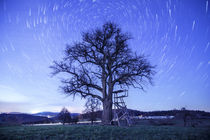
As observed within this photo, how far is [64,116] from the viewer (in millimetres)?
59781

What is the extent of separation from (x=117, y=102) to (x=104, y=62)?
4.99 meters

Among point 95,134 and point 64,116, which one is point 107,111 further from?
point 64,116

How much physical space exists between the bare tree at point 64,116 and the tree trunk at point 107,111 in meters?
49.6

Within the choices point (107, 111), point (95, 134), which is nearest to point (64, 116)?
point (107, 111)

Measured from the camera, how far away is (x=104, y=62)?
50.0ft

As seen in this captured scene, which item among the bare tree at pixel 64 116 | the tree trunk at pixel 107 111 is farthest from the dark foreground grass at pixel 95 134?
the bare tree at pixel 64 116

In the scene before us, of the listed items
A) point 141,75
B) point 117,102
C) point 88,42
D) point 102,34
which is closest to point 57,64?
point 88,42

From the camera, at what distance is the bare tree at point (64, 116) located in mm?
57825

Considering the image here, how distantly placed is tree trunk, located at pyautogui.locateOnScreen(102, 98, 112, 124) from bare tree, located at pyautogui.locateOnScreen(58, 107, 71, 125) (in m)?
49.6

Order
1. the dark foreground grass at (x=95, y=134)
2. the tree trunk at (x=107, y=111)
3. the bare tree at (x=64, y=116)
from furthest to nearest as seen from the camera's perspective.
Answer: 1. the bare tree at (x=64, y=116)
2. the tree trunk at (x=107, y=111)
3. the dark foreground grass at (x=95, y=134)

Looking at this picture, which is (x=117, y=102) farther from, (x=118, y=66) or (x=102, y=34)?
(x=102, y=34)

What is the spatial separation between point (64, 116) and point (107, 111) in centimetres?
5259

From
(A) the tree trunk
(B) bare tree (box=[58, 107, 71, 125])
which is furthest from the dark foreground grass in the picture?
(B) bare tree (box=[58, 107, 71, 125])

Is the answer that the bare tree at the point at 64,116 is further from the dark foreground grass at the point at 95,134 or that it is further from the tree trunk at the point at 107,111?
the dark foreground grass at the point at 95,134
